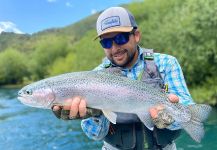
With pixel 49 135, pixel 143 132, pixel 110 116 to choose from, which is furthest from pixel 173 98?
pixel 49 135

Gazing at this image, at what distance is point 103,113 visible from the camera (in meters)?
3.81

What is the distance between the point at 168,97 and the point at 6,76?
65862mm

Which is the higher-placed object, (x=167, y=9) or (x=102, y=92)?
(x=167, y=9)

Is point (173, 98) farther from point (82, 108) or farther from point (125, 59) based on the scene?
point (82, 108)

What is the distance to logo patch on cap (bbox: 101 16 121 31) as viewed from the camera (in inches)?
155

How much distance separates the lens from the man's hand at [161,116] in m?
3.67

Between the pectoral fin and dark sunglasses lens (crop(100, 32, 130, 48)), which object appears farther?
dark sunglasses lens (crop(100, 32, 130, 48))

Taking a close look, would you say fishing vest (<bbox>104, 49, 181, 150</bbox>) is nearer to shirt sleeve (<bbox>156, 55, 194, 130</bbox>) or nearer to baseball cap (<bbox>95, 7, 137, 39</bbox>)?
shirt sleeve (<bbox>156, 55, 194, 130</bbox>)

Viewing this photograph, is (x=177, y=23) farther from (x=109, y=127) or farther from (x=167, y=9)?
(x=109, y=127)

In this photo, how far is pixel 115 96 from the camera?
376 centimetres

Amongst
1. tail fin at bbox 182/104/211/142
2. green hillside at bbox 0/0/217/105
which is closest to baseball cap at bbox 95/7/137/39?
tail fin at bbox 182/104/211/142

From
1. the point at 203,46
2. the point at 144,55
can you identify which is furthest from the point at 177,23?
the point at 144,55

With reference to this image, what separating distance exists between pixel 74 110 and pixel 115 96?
37cm

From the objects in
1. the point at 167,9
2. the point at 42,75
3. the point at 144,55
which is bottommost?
the point at 42,75
